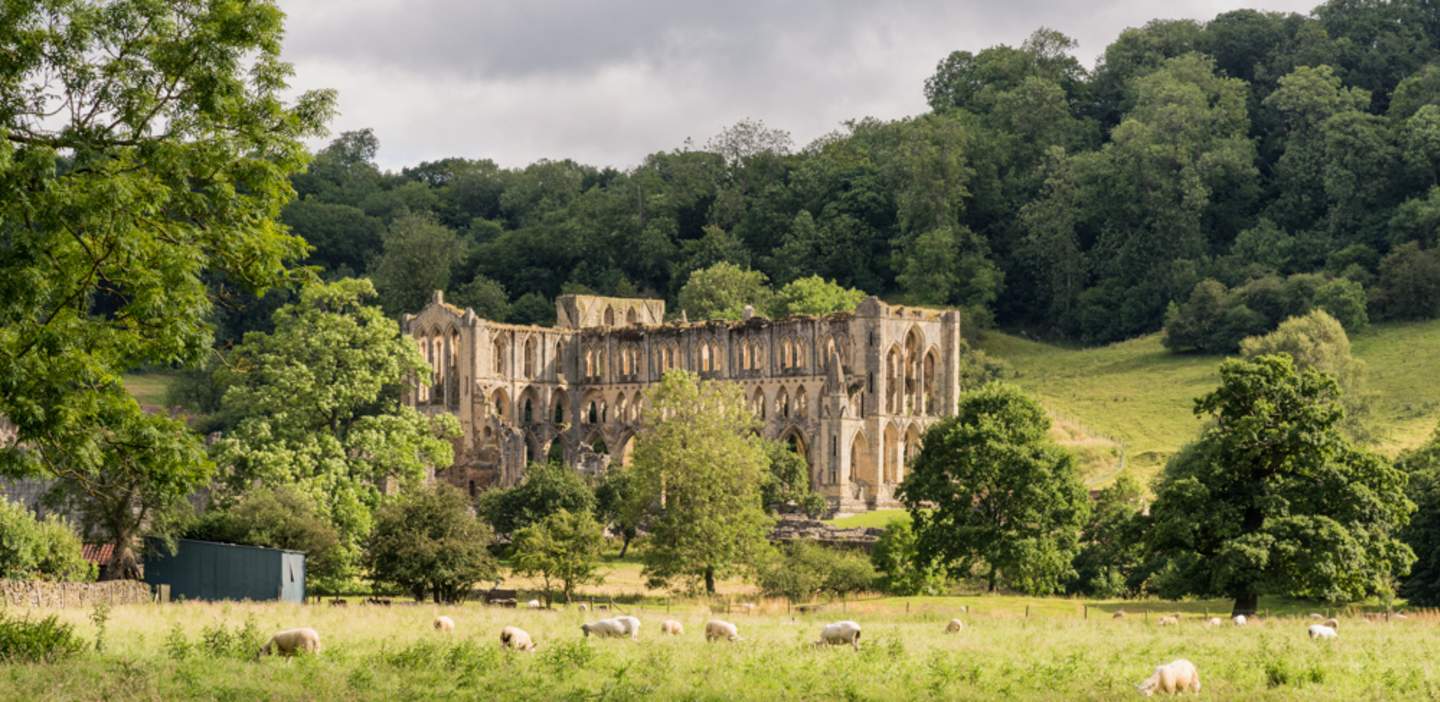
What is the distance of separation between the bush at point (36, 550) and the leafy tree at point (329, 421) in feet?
26.6

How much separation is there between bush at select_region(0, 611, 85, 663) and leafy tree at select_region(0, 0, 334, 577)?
7.08 ft

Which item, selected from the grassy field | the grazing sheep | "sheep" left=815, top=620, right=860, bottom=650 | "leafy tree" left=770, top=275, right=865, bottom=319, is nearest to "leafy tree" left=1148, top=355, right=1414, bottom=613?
the grassy field

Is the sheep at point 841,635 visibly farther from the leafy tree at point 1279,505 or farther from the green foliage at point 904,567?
the green foliage at point 904,567

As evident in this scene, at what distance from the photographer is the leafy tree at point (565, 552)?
2318 inches

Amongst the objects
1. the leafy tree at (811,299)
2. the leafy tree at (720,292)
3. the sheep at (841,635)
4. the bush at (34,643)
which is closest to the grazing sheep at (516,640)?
the sheep at (841,635)

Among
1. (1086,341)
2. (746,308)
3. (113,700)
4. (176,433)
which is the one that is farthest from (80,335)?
(1086,341)

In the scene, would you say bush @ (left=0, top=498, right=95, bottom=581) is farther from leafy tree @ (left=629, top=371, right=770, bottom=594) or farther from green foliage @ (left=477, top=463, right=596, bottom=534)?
green foliage @ (left=477, top=463, right=596, bottom=534)

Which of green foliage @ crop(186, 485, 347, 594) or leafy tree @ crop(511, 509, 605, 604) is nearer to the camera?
green foliage @ crop(186, 485, 347, 594)

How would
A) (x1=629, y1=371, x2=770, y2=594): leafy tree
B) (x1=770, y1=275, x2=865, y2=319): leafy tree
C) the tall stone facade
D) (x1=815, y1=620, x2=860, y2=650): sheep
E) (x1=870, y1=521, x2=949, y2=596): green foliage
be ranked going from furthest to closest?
(x1=770, y1=275, x2=865, y2=319): leafy tree
the tall stone facade
(x1=629, y1=371, x2=770, y2=594): leafy tree
(x1=870, y1=521, x2=949, y2=596): green foliage
(x1=815, y1=620, x2=860, y2=650): sheep

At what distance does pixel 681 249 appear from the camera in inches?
5827

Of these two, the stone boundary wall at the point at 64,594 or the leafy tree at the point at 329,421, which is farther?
the leafy tree at the point at 329,421

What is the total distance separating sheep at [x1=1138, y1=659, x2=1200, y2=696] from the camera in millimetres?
26719

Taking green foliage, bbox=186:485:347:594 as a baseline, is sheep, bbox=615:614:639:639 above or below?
below

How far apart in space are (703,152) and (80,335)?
133m
